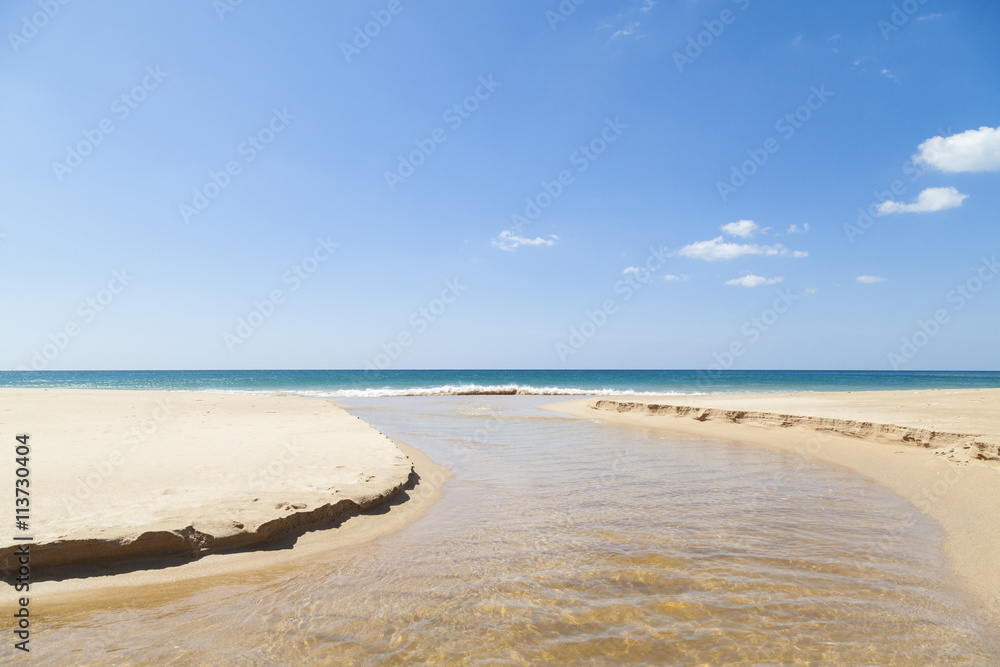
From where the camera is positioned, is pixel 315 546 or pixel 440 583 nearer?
pixel 440 583

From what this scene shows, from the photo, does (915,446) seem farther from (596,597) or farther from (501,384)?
(501,384)

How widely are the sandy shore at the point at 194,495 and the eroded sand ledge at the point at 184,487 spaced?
12 mm

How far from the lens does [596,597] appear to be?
3.80 m

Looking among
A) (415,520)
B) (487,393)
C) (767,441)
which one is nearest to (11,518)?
(415,520)

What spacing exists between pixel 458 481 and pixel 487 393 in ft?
105

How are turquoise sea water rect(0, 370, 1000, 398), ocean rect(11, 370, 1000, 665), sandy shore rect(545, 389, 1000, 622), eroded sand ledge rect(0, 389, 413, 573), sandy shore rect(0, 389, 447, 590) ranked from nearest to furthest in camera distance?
ocean rect(11, 370, 1000, 665) → sandy shore rect(0, 389, 447, 590) → eroded sand ledge rect(0, 389, 413, 573) → sandy shore rect(545, 389, 1000, 622) → turquoise sea water rect(0, 370, 1000, 398)

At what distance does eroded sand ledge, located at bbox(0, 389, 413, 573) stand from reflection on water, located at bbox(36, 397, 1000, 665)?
0.81 m

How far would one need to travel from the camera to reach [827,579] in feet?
13.6

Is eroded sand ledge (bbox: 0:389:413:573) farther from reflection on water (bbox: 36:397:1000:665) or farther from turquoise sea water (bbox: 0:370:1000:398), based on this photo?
turquoise sea water (bbox: 0:370:1000:398)

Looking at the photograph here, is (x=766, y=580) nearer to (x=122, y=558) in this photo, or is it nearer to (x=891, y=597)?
(x=891, y=597)

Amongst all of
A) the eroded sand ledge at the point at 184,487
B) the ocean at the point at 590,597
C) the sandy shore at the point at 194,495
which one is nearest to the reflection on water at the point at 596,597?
the ocean at the point at 590,597

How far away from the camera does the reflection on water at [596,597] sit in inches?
121

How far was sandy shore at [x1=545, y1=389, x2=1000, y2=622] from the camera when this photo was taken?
5.16m

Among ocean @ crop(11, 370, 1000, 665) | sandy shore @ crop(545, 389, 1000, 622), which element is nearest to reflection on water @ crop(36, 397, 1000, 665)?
ocean @ crop(11, 370, 1000, 665)
